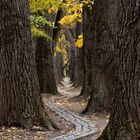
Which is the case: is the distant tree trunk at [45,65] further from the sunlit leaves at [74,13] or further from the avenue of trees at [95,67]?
the sunlit leaves at [74,13]

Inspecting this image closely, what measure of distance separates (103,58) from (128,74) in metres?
7.63

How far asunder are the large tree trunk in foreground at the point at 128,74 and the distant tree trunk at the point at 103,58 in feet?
23.8

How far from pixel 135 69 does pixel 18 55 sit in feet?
14.7

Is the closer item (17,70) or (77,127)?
(17,70)

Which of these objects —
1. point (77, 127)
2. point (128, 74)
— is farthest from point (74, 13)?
point (128, 74)

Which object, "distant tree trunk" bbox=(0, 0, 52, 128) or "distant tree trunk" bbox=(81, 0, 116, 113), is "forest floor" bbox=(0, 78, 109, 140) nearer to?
"distant tree trunk" bbox=(0, 0, 52, 128)

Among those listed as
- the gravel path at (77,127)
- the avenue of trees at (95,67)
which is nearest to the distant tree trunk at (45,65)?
the avenue of trees at (95,67)

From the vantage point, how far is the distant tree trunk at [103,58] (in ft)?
45.3

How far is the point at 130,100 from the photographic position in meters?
6.27

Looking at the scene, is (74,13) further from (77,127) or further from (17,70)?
(17,70)

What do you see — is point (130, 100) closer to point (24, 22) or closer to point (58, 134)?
point (58, 134)

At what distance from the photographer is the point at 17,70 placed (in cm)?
1006

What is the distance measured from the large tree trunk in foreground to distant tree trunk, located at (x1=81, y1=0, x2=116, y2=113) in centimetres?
725

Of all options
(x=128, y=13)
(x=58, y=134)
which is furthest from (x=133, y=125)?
(x=58, y=134)
